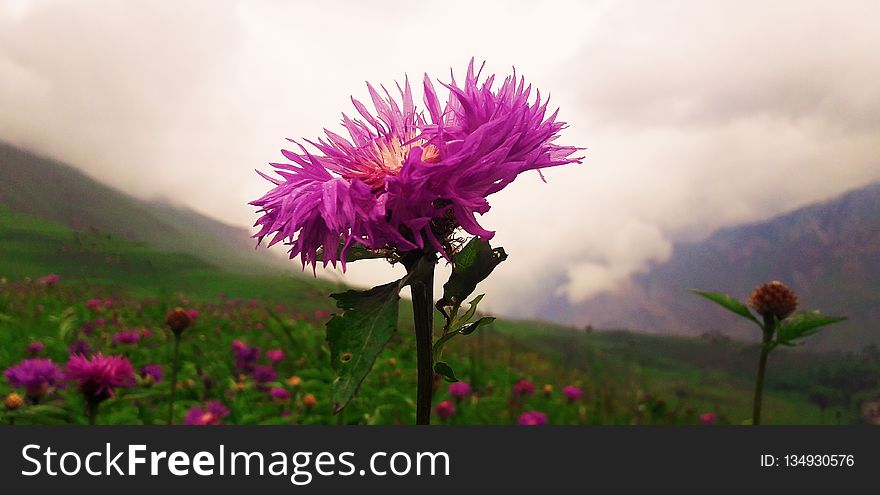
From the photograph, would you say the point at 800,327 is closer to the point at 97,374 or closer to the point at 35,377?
the point at 97,374

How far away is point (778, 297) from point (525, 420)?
159 cm

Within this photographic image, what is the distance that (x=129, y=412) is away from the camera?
9.80 ft

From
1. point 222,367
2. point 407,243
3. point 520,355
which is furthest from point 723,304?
point 520,355

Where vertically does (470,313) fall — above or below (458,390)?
above

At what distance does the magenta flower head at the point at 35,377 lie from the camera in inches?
101

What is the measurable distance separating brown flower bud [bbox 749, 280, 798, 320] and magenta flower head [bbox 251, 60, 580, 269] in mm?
1642

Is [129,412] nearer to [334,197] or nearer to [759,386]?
[334,197]

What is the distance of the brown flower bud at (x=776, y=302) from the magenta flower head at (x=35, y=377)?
3.04 m

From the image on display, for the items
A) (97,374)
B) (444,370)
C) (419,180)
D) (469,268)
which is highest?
(419,180)

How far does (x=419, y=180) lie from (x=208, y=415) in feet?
8.25

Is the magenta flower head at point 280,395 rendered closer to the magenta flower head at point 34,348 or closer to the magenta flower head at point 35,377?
the magenta flower head at point 35,377

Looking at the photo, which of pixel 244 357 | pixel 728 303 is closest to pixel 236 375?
pixel 244 357

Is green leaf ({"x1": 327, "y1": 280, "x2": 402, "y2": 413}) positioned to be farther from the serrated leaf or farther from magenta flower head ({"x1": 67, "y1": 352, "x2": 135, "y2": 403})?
magenta flower head ({"x1": 67, "y1": 352, "x2": 135, "y2": 403})

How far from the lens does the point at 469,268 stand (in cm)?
91
